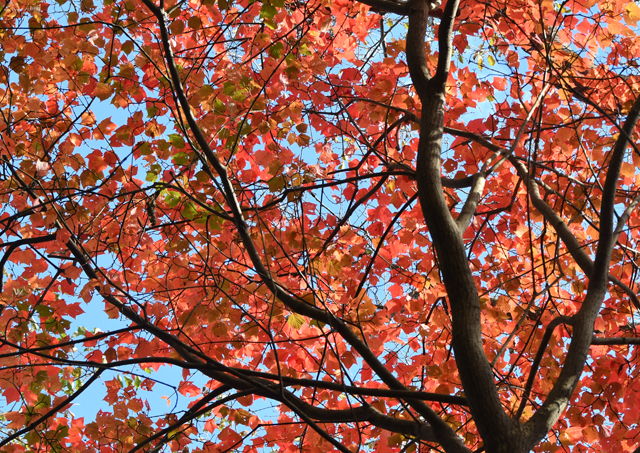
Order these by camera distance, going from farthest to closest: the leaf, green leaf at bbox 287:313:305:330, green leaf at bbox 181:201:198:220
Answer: the leaf → green leaf at bbox 181:201:198:220 → green leaf at bbox 287:313:305:330

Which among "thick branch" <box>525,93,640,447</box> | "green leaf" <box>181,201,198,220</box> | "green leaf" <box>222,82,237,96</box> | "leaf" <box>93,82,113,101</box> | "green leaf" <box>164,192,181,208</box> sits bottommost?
"thick branch" <box>525,93,640,447</box>

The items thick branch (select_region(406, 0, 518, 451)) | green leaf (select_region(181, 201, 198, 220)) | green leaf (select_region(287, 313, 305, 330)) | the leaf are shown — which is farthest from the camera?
the leaf

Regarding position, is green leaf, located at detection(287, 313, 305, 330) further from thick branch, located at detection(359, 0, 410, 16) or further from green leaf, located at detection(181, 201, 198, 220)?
thick branch, located at detection(359, 0, 410, 16)

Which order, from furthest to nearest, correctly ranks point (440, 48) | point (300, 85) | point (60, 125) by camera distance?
1. point (60, 125)
2. point (300, 85)
3. point (440, 48)

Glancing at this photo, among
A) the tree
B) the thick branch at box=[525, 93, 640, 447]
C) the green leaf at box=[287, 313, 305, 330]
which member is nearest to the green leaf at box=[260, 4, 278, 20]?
the tree

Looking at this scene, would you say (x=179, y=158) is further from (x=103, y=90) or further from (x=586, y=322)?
(x=586, y=322)

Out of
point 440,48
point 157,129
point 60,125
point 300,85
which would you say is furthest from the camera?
point 60,125

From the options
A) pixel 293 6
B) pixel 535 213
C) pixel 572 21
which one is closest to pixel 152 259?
pixel 293 6

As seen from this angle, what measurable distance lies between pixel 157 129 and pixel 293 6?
1.49m

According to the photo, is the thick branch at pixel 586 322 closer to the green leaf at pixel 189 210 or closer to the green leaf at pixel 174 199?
the green leaf at pixel 189 210

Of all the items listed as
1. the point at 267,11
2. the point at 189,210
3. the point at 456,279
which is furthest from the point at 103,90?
the point at 456,279

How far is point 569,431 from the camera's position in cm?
355

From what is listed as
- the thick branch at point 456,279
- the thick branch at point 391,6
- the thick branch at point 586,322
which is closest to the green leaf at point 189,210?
the thick branch at point 456,279

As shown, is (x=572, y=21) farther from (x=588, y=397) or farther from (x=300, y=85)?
(x=588, y=397)
